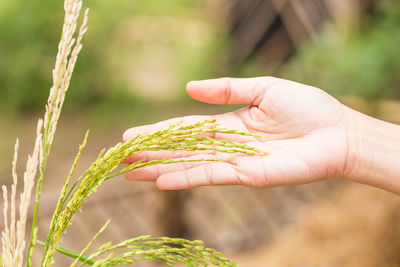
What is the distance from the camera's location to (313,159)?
151 cm

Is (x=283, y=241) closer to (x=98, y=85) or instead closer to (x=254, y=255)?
(x=254, y=255)

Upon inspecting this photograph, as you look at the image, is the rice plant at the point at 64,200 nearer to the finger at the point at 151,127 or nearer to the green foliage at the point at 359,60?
the finger at the point at 151,127

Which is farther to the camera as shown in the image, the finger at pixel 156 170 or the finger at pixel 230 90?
the finger at pixel 230 90

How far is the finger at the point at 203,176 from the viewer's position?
1.41 meters

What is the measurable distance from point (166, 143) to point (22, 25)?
21.7 ft

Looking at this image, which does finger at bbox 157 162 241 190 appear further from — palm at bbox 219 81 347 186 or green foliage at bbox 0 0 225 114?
green foliage at bbox 0 0 225 114

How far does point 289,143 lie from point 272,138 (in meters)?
0.09

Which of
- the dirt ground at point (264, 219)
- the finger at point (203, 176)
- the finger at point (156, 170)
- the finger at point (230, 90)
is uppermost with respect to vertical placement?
the finger at point (230, 90)

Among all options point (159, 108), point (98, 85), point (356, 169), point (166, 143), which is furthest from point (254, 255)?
point (98, 85)

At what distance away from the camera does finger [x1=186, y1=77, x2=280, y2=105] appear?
4.97 feet

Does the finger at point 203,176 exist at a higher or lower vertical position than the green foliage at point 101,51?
lower

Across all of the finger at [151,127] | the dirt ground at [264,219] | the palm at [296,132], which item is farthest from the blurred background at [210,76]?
the finger at [151,127]

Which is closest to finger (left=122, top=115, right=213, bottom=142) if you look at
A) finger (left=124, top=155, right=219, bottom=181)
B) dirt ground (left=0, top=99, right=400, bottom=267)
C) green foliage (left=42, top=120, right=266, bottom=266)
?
finger (left=124, top=155, right=219, bottom=181)

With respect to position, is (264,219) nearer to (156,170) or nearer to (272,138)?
(272,138)
